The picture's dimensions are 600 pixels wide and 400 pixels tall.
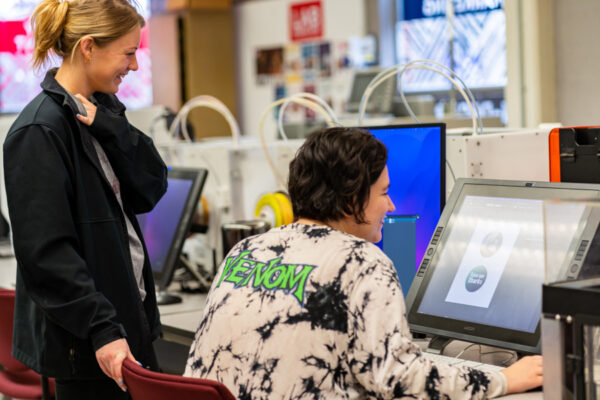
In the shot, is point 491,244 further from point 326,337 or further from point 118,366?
point 118,366

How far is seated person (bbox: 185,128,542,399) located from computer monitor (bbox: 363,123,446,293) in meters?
0.57

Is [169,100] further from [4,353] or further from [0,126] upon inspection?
[4,353]

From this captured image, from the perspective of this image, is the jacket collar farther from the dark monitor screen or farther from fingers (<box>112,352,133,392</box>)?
the dark monitor screen

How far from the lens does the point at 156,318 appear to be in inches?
72.0

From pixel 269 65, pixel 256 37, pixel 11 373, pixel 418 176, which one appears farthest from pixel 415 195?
pixel 256 37

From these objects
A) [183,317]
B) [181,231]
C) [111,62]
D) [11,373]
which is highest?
[111,62]

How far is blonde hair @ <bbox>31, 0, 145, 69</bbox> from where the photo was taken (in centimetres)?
164

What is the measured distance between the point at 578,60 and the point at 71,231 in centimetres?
234

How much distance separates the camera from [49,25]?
5.42ft

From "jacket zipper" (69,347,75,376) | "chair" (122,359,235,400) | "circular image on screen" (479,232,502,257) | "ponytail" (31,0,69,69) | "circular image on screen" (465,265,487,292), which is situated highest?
"ponytail" (31,0,69,69)

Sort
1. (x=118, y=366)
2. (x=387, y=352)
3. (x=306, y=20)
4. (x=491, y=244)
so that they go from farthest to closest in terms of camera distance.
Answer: (x=306, y=20) → (x=491, y=244) → (x=118, y=366) → (x=387, y=352)

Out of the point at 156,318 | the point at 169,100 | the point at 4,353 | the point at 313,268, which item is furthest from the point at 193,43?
the point at 313,268

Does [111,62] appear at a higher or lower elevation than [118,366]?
higher

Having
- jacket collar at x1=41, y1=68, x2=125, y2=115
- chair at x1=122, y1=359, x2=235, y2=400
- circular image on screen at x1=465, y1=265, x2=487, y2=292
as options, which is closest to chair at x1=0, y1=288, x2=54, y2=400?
jacket collar at x1=41, y1=68, x2=125, y2=115
